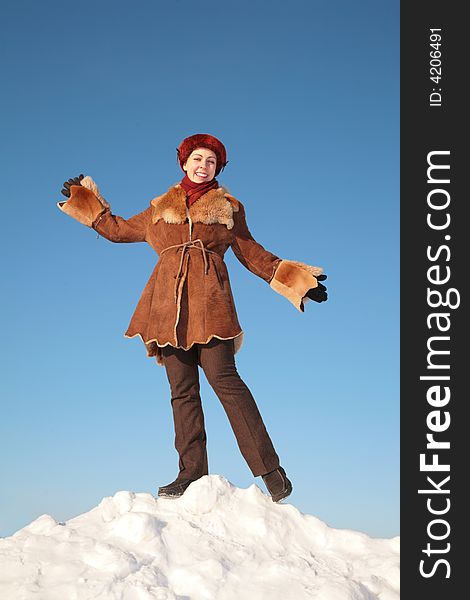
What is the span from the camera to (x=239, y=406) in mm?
4578

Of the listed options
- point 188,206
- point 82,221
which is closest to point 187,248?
point 188,206

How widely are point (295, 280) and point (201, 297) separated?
620mm

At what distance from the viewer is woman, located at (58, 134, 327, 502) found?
4590mm

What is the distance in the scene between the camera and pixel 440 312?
434 cm

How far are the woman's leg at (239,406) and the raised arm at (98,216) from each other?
953 mm

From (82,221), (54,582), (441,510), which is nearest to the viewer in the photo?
(54,582)

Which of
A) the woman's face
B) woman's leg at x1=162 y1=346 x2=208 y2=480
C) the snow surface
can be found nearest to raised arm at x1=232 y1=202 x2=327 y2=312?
the woman's face

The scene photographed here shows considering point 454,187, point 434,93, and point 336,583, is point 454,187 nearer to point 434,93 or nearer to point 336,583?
point 434,93

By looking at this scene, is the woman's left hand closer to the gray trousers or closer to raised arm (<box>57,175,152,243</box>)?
the gray trousers

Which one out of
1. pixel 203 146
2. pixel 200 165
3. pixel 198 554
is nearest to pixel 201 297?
pixel 200 165

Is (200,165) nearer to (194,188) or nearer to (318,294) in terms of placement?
(194,188)

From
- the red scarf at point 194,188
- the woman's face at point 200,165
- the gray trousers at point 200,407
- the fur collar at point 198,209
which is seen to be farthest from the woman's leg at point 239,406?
the woman's face at point 200,165

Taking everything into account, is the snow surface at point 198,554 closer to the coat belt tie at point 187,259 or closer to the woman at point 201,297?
the woman at point 201,297

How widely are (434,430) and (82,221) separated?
8.29ft
